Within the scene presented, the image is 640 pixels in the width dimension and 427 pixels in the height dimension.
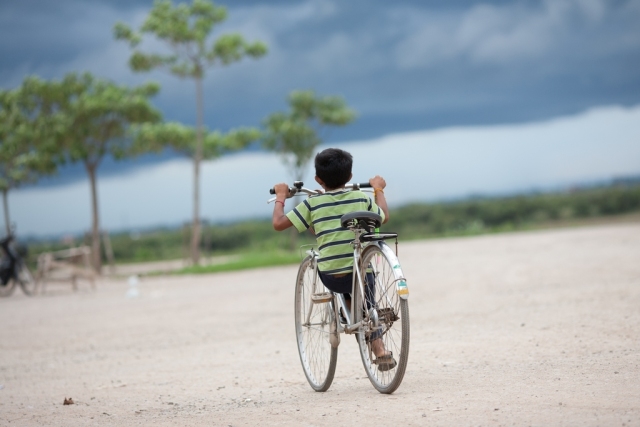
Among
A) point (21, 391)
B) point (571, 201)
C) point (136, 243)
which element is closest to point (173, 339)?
point (21, 391)

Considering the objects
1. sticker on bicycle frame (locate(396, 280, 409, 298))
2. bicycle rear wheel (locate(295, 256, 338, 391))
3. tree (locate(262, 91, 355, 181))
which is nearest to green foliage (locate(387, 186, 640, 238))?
tree (locate(262, 91, 355, 181))

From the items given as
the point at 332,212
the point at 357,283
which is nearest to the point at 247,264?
the point at 332,212

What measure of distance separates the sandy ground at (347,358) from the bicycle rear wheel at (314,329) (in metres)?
Result: 0.16

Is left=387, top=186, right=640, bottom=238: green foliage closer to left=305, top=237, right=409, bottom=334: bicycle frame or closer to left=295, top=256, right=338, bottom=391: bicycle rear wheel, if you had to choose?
left=295, top=256, right=338, bottom=391: bicycle rear wheel

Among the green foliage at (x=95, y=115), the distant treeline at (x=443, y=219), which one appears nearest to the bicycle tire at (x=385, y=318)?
the green foliage at (x=95, y=115)

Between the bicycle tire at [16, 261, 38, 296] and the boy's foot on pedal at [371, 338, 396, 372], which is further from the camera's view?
the bicycle tire at [16, 261, 38, 296]

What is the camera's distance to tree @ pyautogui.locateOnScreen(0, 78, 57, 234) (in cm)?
2884

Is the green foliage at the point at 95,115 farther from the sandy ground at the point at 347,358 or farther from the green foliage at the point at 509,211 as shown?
the green foliage at the point at 509,211

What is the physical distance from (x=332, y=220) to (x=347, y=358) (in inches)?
104

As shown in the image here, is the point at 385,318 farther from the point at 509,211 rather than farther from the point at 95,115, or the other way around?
the point at 509,211

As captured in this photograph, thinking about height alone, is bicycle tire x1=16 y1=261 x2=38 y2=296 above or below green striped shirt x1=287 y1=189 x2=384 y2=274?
below

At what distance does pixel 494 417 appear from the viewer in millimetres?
4730

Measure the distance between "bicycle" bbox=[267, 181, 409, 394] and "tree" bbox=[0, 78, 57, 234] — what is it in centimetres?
2414

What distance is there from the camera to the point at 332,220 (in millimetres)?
5840
